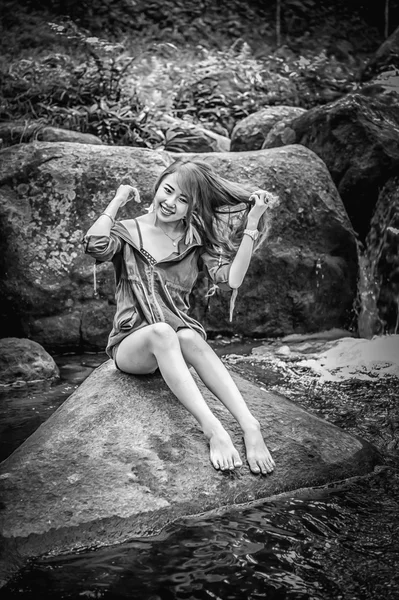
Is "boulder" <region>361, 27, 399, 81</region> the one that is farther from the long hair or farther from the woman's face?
the woman's face

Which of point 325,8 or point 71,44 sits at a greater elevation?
point 325,8

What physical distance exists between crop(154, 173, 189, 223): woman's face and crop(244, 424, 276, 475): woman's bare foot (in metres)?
1.22

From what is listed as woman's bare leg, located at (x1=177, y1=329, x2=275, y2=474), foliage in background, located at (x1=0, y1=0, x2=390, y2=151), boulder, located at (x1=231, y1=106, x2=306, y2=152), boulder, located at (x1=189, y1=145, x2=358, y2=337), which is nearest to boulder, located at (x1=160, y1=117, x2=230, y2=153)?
foliage in background, located at (x1=0, y1=0, x2=390, y2=151)

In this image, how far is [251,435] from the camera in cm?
310

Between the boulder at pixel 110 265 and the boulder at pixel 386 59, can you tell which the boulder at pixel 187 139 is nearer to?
the boulder at pixel 110 265

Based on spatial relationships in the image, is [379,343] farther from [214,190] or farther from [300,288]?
[214,190]

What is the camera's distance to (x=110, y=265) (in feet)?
19.9

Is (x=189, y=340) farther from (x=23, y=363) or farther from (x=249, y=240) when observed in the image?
(x=23, y=363)

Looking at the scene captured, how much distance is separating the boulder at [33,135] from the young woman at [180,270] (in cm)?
420

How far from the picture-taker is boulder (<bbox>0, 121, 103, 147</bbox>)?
292 inches

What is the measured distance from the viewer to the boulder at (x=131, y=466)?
263 centimetres

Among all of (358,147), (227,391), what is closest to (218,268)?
(227,391)

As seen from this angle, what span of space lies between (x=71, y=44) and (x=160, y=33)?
6.32 feet

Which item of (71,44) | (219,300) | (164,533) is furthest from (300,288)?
(71,44)
